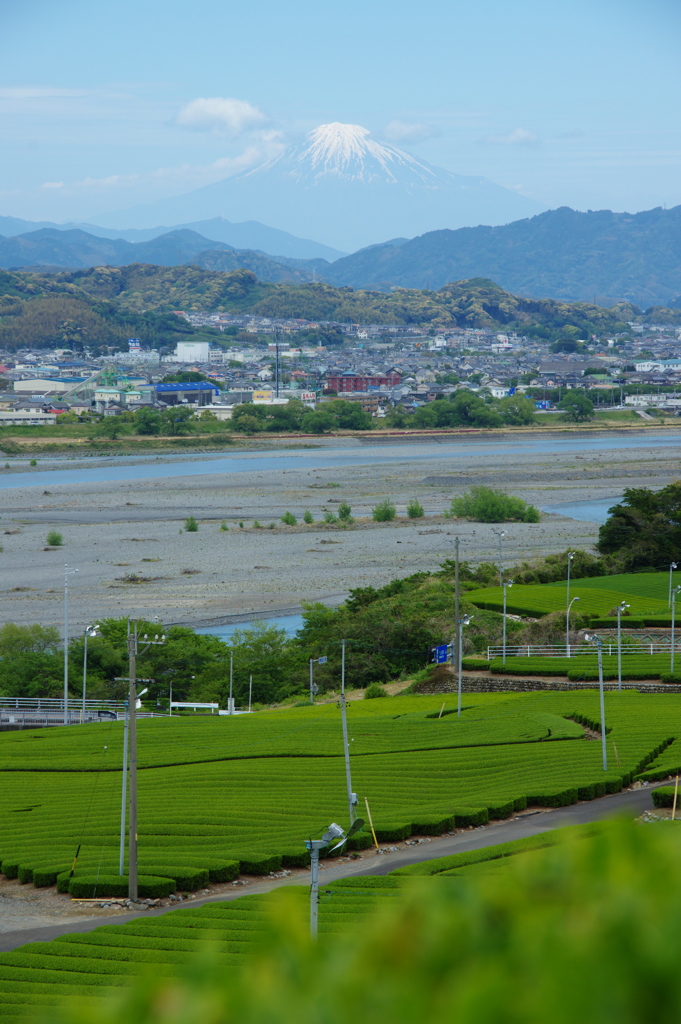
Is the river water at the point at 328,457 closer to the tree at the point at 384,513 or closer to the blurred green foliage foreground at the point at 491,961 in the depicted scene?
the tree at the point at 384,513

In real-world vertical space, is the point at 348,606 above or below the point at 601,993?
below

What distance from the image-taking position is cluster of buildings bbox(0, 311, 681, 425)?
130m

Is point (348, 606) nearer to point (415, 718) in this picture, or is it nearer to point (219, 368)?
point (415, 718)

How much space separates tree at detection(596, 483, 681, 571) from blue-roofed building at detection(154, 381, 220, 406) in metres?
90.4

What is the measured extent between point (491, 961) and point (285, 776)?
22.2m

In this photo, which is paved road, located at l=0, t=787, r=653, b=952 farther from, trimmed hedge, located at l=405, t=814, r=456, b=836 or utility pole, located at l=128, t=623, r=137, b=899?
utility pole, located at l=128, t=623, r=137, b=899

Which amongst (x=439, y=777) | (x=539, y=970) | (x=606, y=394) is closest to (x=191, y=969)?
(x=539, y=970)

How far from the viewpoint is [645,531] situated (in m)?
48.3

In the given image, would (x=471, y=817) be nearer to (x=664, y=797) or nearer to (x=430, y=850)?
(x=430, y=850)

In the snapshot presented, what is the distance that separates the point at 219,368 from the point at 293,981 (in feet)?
571

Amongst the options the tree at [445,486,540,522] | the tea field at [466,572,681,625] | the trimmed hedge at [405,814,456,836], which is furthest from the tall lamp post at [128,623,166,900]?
the tree at [445,486,540,522]

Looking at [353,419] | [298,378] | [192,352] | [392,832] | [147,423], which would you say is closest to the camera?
[392,832]

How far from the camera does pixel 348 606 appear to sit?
125 feet

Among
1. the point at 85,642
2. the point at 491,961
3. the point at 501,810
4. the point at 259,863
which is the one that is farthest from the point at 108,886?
the point at 491,961
